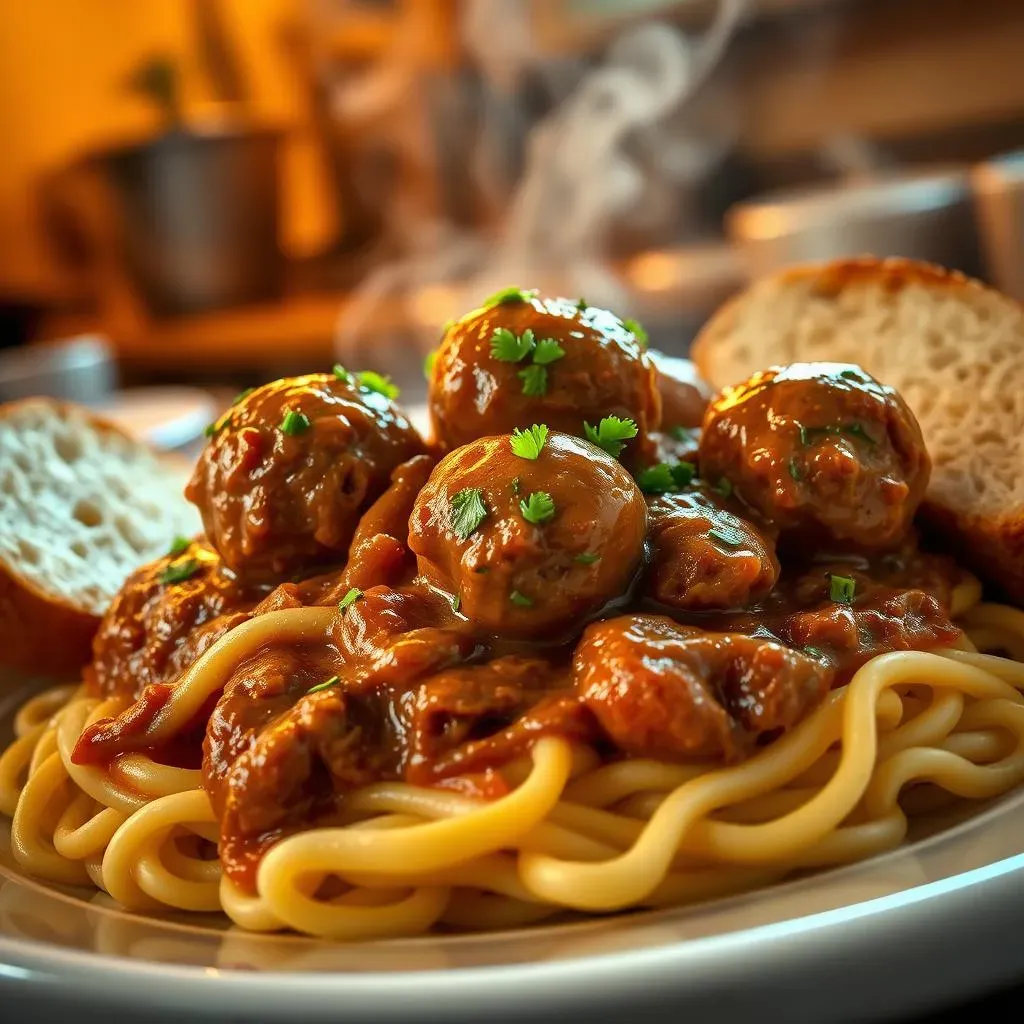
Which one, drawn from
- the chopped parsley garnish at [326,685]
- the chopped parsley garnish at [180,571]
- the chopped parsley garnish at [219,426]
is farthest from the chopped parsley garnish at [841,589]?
the chopped parsley garnish at [180,571]

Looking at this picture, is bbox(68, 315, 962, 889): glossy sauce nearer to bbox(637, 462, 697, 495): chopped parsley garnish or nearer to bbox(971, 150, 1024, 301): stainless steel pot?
bbox(637, 462, 697, 495): chopped parsley garnish

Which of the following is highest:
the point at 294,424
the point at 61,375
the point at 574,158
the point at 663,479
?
the point at 294,424

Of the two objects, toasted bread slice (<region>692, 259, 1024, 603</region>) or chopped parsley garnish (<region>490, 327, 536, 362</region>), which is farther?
toasted bread slice (<region>692, 259, 1024, 603</region>)

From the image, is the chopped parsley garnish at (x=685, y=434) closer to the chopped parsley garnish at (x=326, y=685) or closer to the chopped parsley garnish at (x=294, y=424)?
the chopped parsley garnish at (x=294, y=424)

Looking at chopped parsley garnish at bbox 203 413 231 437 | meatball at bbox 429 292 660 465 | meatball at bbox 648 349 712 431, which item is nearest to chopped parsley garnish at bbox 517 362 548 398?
meatball at bbox 429 292 660 465

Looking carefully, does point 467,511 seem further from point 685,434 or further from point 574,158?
point 574,158

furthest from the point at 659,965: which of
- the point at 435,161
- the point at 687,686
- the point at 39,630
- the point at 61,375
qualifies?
the point at 435,161
